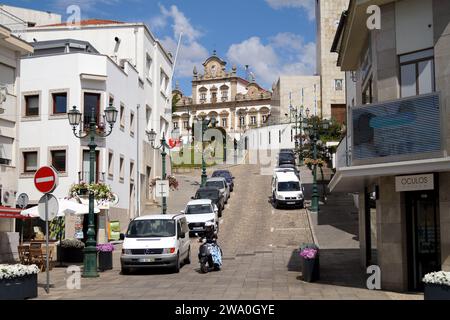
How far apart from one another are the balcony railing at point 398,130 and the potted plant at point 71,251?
12.9 meters

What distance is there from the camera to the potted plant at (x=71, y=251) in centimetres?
2497

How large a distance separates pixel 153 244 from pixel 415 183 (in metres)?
9.08

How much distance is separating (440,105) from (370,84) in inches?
185

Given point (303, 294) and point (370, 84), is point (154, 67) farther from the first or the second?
point (303, 294)

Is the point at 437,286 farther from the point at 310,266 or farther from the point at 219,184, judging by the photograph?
the point at 219,184

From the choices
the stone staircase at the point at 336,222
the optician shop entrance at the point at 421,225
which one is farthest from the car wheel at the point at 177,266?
the stone staircase at the point at 336,222

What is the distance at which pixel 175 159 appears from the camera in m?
82.2

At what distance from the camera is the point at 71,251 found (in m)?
25.2

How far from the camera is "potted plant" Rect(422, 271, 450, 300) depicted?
39.5 feet

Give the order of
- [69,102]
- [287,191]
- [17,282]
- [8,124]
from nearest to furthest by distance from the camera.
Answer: [17,282] → [8,124] → [69,102] → [287,191]

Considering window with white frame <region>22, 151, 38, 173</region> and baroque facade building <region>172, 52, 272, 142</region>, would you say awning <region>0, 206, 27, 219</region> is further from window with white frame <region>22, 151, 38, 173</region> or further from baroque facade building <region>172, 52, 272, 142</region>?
baroque facade building <region>172, 52, 272, 142</region>

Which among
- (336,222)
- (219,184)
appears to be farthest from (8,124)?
(219,184)

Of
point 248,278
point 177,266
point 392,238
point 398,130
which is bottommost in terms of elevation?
point 248,278
